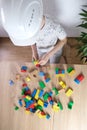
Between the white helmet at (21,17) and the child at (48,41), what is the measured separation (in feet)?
0.66

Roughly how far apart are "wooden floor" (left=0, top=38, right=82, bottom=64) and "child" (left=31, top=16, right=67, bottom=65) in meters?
0.27

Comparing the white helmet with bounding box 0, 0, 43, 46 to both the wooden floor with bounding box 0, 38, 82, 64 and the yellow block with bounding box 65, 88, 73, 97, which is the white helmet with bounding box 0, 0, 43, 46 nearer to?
the yellow block with bounding box 65, 88, 73, 97

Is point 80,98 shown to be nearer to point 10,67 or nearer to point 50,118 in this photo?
point 50,118

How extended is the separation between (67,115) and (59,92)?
0.12 m

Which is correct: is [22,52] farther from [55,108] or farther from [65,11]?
[55,108]

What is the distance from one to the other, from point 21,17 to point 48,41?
1.48 ft

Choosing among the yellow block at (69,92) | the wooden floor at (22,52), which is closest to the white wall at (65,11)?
the wooden floor at (22,52)

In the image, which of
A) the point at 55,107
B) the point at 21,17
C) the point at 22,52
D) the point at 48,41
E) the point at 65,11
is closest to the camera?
the point at 21,17

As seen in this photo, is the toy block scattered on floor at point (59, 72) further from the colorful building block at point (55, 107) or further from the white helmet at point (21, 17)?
the white helmet at point (21, 17)

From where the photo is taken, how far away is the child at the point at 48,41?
1180 mm

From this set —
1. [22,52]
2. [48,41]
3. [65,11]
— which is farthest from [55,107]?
[22,52]

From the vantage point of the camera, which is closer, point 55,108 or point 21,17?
point 21,17

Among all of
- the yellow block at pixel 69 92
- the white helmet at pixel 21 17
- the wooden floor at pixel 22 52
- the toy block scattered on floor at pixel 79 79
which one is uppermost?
the white helmet at pixel 21 17

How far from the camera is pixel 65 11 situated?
1.42 metres
